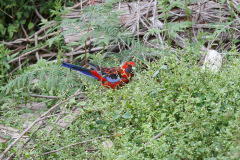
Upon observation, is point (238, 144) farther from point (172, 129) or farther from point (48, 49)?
point (48, 49)

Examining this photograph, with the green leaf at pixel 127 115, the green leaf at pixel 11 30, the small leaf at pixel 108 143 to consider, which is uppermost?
the green leaf at pixel 127 115

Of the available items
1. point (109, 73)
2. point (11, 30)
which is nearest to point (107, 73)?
point (109, 73)

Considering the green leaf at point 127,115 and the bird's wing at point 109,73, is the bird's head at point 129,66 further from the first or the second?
the green leaf at point 127,115

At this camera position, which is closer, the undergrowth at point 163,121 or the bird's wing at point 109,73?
the undergrowth at point 163,121

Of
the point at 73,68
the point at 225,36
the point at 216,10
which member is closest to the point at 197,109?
the point at 73,68

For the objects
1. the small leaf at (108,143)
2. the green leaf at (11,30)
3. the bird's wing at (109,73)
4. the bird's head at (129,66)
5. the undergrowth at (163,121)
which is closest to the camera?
the undergrowth at (163,121)

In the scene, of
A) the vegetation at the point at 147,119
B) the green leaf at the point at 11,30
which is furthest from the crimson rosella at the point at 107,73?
the green leaf at the point at 11,30

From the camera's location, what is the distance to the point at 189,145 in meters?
2.21

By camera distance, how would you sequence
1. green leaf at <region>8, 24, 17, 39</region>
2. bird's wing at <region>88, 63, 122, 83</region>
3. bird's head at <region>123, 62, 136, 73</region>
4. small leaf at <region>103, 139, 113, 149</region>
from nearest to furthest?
small leaf at <region>103, 139, 113, 149</region> < bird's wing at <region>88, 63, 122, 83</region> < bird's head at <region>123, 62, 136, 73</region> < green leaf at <region>8, 24, 17, 39</region>

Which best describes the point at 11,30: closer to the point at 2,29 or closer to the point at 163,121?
the point at 2,29

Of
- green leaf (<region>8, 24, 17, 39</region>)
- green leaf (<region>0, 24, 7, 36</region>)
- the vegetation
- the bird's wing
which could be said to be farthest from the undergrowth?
green leaf (<region>0, 24, 7, 36</region>)

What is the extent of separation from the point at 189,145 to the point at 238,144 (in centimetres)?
40

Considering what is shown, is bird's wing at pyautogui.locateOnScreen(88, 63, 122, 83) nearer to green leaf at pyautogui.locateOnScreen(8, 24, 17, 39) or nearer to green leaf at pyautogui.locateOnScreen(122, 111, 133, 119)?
green leaf at pyautogui.locateOnScreen(122, 111, 133, 119)

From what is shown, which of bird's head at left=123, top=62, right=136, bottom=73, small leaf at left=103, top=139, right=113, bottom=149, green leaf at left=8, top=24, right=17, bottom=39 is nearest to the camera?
small leaf at left=103, top=139, right=113, bottom=149
